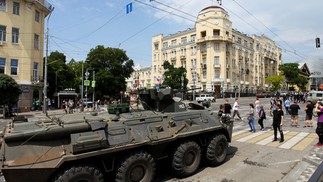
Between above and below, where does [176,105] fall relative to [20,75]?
below

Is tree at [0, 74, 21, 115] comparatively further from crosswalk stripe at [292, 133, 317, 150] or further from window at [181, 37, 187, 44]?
window at [181, 37, 187, 44]

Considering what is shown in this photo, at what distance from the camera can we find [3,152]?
14.8 feet

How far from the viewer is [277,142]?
11.0 m

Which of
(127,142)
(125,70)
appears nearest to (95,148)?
(127,142)

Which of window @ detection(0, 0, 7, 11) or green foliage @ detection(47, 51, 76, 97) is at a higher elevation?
window @ detection(0, 0, 7, 11)

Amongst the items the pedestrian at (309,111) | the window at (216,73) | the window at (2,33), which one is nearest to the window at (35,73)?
the window at (2,33)

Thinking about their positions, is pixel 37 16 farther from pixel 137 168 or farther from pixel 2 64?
pixel 137 168

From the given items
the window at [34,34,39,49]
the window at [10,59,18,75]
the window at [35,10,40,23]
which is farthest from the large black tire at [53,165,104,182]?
the window at [35,10,40,23]

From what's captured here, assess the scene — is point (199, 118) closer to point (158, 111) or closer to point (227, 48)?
point (158, 111)

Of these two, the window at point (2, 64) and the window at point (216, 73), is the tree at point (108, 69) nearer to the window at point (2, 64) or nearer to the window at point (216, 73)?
the window at point (2, 64)

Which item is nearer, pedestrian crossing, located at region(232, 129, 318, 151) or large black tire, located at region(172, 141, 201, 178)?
large black tire, located at region(172, 141, 201, 178)

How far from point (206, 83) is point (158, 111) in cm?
5608

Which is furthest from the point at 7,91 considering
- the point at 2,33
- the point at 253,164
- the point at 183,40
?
the point at 183,40

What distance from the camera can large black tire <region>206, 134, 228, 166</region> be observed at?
735 centimetres
